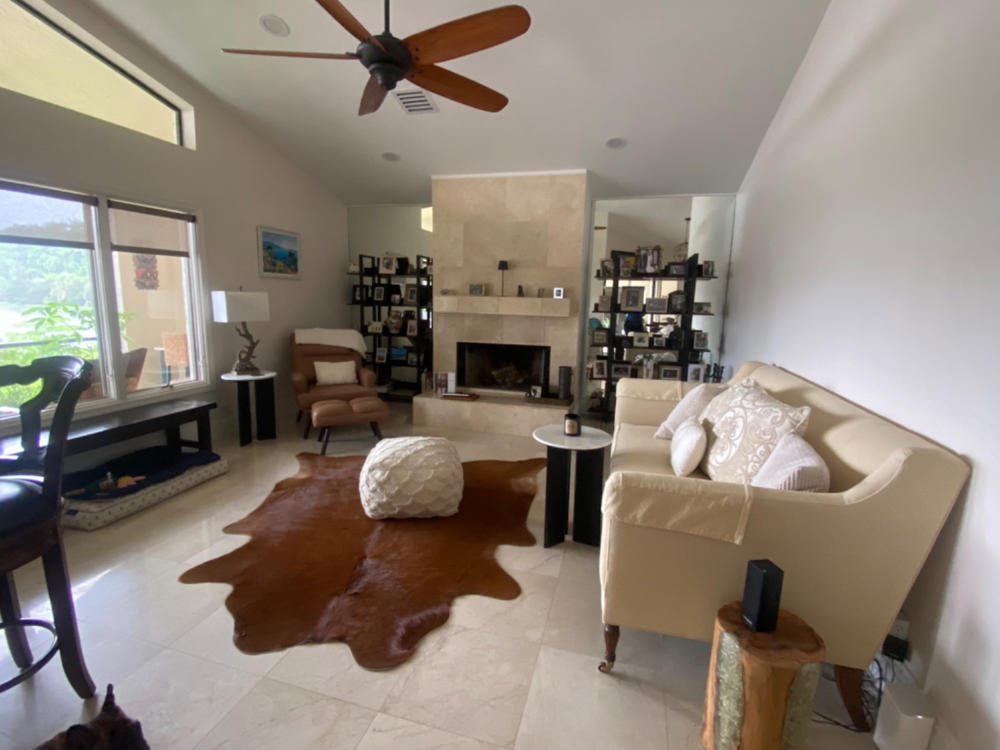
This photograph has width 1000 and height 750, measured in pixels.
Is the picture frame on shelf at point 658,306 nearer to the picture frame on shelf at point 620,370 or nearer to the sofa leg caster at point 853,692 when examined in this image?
the picture frame on shelf at point 620,370

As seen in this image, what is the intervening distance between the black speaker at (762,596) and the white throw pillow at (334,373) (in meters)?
4.19

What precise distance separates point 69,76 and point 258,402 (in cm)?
262

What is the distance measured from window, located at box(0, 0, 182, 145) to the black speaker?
450 centimetres

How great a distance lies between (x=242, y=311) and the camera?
153 inches

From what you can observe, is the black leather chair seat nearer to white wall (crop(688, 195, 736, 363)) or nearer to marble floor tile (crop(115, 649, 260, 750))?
marble floor tile (crop(115, 649, 260, 750))

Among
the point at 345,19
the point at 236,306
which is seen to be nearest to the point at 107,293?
the point at 236,306

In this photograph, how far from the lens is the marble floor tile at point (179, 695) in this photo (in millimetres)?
1401

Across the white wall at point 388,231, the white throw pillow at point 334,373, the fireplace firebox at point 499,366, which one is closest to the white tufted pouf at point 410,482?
the white throw pillow at point 334,373

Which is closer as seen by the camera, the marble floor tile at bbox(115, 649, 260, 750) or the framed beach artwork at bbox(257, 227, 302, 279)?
the marble floor tile at bbox(115, 649, 260, 750)

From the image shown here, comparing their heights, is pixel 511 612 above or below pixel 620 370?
below

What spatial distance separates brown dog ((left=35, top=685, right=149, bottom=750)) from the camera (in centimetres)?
124

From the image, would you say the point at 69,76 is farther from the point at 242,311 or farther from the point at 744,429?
the point at 744,429

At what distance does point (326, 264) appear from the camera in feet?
18.6

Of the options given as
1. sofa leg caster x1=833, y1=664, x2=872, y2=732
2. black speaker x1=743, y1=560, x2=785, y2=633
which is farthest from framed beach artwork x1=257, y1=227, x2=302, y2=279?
sofa leg caster x1=833, y1=664, x2=872, y2=732
